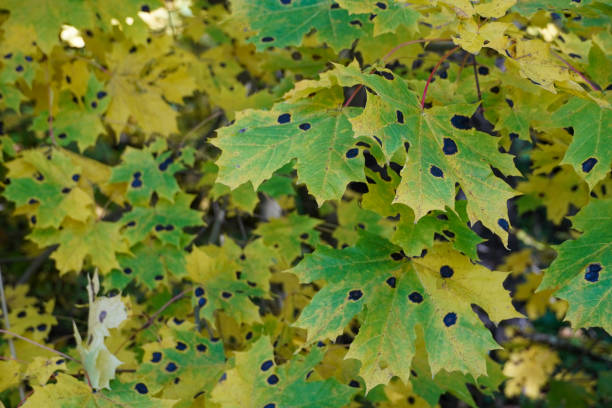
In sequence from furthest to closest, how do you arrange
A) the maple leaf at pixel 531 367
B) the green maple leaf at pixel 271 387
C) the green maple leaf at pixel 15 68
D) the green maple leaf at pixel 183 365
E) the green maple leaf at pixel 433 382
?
the maple leaf at pixel 531 367 < the green maple leaf at pixel 15 68 < the green maple leaf at pixel 433 382 < the green maple leaf at pixel 183 365 < the green maple leaf at pixel 271 387

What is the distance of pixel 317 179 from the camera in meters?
1.41

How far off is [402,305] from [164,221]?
1.19 meters

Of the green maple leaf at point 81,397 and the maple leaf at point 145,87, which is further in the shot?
the maple leaf at point 145,87

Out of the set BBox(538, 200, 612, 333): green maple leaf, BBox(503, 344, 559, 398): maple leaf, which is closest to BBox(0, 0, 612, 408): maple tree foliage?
BBox(538, 200, 612, 333): green maple leaf

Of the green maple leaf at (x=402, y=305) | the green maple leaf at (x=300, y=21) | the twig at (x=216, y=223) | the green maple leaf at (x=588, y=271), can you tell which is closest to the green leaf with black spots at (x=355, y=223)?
the twig at (x=216, y=223)

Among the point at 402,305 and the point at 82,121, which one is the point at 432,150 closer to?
the point at 402,305

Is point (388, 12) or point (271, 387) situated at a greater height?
point (388, 12)

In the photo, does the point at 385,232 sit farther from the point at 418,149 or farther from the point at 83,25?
the point at 83,25

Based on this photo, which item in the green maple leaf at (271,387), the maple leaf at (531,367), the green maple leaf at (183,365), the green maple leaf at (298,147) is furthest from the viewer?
the maple leaf at (531,367)

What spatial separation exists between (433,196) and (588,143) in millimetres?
512

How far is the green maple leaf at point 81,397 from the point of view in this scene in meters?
1.38

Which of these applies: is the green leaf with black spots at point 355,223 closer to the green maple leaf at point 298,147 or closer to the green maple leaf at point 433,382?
the green maple leaf at point 433,382

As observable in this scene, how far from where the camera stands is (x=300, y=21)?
190cm

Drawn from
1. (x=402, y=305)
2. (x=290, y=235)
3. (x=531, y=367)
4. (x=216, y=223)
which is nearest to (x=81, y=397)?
(x=402, y=305)
